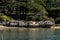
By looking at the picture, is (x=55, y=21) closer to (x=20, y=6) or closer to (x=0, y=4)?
(x=20, y=6)

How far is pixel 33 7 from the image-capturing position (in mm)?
90250

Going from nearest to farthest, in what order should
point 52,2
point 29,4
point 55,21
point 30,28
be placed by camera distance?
point 30,28
point 55,21
point 29,4
point 52,2

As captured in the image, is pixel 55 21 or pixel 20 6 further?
pixel 20 6

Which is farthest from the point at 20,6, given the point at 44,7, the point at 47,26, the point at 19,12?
the point at 47,26

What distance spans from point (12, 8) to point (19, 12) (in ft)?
8.06

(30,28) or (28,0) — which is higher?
(28,0)

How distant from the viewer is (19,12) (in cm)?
9256

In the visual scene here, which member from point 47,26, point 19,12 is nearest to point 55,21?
point 47,26

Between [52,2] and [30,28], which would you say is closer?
[30,28]

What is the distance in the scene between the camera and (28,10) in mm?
91188

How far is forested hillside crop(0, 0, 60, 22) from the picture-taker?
89125 mm

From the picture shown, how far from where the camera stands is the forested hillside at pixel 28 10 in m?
89.1

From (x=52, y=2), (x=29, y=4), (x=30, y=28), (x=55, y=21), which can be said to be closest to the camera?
(x=30, y=28)

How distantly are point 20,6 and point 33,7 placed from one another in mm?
4508
